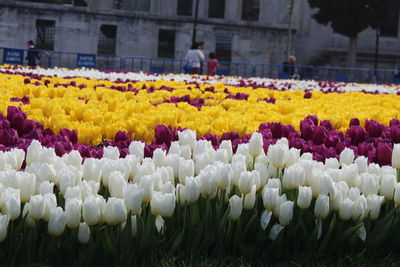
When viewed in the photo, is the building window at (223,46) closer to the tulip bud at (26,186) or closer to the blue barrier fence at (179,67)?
the blue barrier fence at (179,67)

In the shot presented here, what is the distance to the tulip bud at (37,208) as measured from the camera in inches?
96.1

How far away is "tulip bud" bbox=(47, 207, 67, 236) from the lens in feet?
7.93

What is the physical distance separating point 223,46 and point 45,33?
36.4ft

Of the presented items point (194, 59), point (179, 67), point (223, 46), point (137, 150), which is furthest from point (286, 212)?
point (223, 46)

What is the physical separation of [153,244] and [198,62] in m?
19.6

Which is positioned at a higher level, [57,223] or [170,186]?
[170,186]

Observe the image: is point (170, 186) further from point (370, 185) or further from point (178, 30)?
point (178, 30)

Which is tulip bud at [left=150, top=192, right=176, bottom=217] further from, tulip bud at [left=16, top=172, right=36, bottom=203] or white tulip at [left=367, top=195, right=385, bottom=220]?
white tulip at [left=367, top=195, right=385, bottom=220]

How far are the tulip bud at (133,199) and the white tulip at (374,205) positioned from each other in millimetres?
1038

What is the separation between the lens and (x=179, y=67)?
3225 cm

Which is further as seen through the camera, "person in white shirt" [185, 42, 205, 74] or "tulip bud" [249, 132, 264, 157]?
"person in white shirt" [185, 42, 205, 74]

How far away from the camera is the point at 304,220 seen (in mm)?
2838

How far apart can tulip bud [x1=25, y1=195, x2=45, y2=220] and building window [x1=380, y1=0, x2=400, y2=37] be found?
45424mm

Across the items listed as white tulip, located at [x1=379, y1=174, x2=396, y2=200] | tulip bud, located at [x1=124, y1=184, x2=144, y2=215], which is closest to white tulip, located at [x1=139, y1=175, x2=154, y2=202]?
tulip bud, located at [x1=124, y1=184, x2=144, y2=215]
